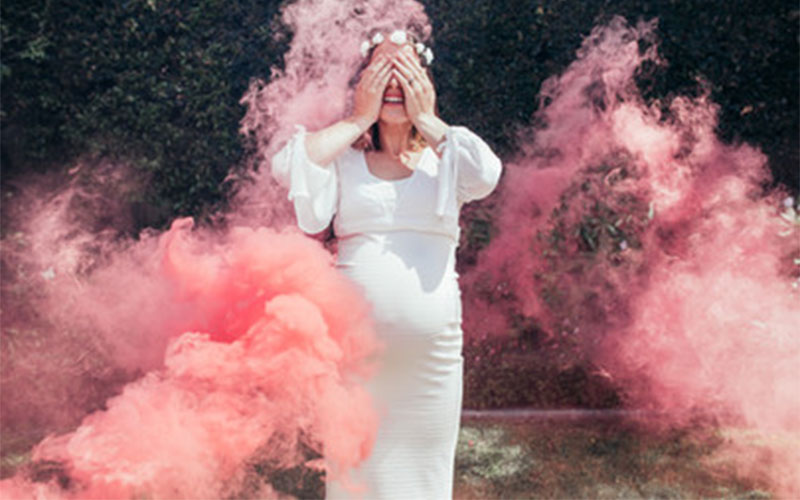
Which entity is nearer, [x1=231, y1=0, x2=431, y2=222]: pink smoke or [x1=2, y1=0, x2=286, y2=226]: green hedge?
[x1=231, y1=0, x2=431, y2=222]: pink smoke

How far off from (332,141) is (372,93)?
0.87 feet

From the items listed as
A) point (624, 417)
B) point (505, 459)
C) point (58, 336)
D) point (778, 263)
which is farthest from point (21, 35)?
point (778, 263)

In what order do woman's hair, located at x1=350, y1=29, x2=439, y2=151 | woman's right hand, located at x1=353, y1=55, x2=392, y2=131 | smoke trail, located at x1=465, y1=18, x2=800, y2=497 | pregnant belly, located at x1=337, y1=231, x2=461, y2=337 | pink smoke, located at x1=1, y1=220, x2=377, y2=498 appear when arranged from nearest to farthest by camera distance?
pink smoke, located at x1=1, y1=220, x2=377, y2=498
pregnant belly, located at x1=337, y1=231, x2=461, y2=337
woman's right hand, located at x1=353, y1=55, x2=392, y2=131
woman's hair, located at x1=350, y1=29, x2=439, y2=151
smoke trail, located at x1=465, y1=18, x2=800, y2=497

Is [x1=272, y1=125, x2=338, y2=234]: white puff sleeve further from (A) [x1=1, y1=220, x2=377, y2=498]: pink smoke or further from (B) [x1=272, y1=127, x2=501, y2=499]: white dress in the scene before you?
(A) [x1=1, y1=220, x2=377, y2=498]: pink smoke

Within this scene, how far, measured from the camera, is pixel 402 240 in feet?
12.0

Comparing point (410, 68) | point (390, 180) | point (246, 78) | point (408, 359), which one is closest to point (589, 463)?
point (408, 359)

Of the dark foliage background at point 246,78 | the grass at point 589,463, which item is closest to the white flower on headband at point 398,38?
the grass at point 589,463

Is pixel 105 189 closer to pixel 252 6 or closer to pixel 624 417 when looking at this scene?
pixel 252 6

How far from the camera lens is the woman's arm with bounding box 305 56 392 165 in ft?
11.8

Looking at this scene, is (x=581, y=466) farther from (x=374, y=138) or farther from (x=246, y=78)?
(x=246, y=78)

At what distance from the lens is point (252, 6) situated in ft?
23.6

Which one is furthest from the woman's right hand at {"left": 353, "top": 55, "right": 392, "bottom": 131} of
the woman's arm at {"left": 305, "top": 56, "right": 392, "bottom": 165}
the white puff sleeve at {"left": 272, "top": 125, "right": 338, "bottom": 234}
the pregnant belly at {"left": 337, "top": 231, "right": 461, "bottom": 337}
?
the pregnant belly at {"left": 337, "top": 231, "right": 461, "bottom": 337}

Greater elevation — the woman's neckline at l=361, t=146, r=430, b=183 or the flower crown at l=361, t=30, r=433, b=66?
the flower crown at l=361, t=30, r=433, b=66

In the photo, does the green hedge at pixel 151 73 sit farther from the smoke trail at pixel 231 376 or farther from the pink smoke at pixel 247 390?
the pink smoke at pixel 247 390
